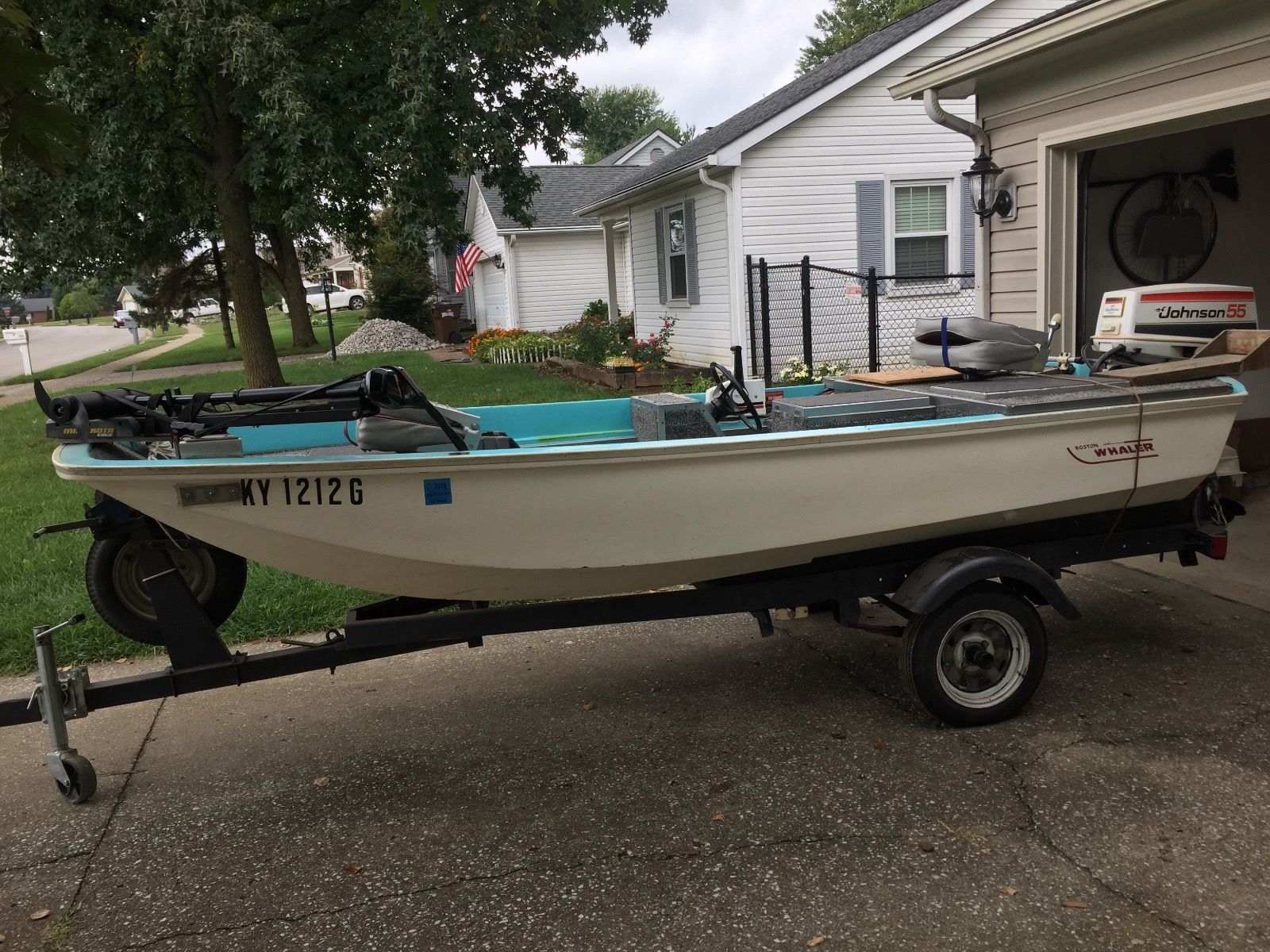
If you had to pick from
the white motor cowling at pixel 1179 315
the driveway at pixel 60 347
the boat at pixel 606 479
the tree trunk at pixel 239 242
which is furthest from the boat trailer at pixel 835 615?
the driveway at pixel 60 347

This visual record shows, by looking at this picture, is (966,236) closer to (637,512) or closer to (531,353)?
(531,353)

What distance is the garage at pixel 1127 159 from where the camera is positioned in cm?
568

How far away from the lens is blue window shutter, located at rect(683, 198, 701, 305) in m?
15.3

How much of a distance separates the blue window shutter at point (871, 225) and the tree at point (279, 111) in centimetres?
407

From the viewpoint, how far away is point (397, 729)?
4234mm

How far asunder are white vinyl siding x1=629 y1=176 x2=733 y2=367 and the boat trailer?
10.5 metres

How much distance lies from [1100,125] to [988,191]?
3.51 ft

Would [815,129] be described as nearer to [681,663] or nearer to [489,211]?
[681,663]

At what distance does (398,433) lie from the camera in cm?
339

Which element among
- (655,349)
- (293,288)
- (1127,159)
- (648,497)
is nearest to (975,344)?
(648,497)

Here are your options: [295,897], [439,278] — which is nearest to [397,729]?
[295,897]

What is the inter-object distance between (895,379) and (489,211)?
24.3m

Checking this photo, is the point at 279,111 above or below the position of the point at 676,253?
above

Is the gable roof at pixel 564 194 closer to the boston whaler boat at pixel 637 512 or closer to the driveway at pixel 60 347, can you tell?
the driveway at pixel 60 347
